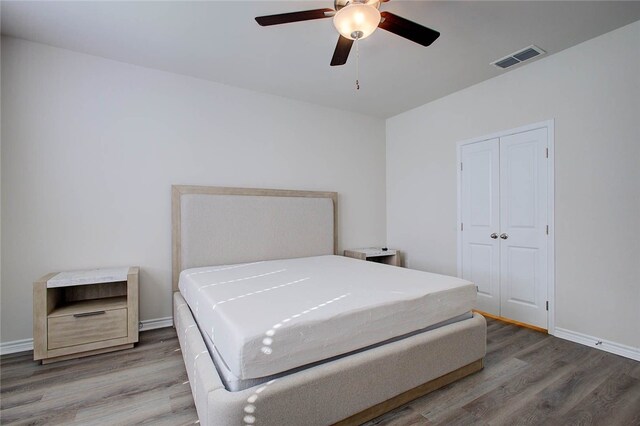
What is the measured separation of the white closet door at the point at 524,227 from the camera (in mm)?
2953

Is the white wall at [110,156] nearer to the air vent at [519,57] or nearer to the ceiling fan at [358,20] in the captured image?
the ceiling fan at [358,20]

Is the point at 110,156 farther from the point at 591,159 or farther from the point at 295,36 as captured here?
the point at 591,159

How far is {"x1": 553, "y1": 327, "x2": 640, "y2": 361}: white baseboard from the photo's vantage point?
7.81ft

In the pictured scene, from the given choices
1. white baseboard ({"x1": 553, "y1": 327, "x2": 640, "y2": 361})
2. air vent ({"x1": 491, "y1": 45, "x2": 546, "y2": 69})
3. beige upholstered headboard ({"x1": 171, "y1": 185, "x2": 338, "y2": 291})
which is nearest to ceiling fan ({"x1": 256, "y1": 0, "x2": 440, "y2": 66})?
air vent ({"x1": 491, "y1": 45, "x2": 546, "y2": 69})

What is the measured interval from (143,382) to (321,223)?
2.47 meters

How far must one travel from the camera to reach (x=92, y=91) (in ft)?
9.29

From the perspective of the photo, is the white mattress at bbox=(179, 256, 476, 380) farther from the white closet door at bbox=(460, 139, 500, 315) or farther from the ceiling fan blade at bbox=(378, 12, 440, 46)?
the ceiling fan blade at bbox=(378, 12, 440, 46)

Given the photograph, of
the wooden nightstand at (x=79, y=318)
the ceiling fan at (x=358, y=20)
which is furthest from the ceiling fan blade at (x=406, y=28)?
the wooden nightstand at (x=79, y=318)

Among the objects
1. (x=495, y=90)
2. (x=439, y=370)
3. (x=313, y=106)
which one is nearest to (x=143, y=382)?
(x=439, y=370)

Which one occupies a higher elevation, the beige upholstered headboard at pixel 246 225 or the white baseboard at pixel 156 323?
the beige upholstered headboard at pixel 246 225

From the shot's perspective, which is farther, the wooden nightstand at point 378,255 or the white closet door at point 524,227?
the wooden nightstand at point 378,255

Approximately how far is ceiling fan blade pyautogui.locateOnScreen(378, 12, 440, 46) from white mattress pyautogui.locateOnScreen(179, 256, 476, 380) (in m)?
1.72

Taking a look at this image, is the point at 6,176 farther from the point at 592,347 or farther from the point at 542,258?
the point at 592,347

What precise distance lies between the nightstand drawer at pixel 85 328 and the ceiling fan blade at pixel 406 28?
9.92ft
